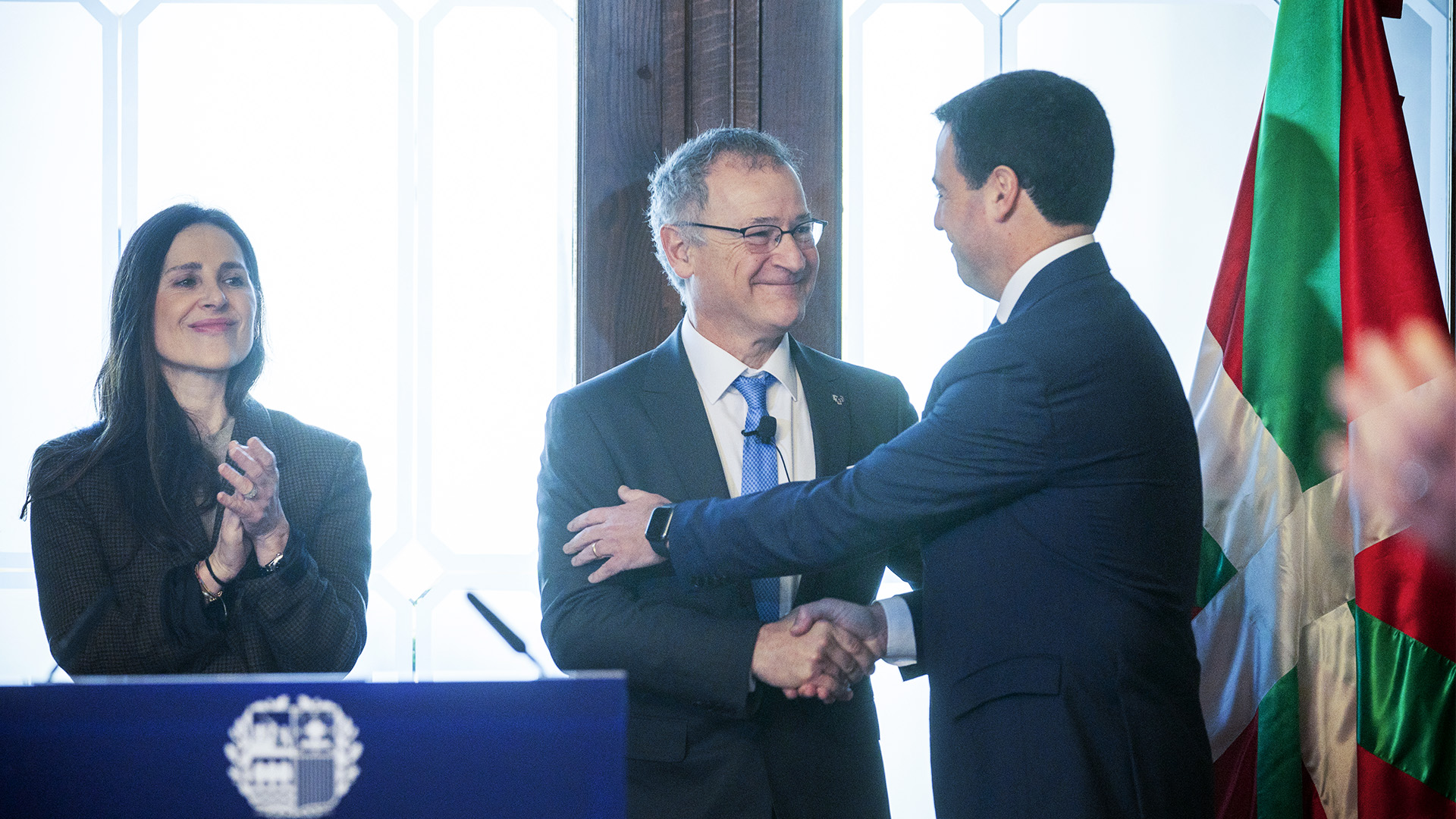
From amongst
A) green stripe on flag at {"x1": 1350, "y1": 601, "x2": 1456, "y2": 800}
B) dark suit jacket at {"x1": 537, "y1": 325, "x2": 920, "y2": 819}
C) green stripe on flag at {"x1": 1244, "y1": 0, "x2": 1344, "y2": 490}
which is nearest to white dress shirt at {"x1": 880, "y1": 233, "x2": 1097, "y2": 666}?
dark suit jacket at {"x1": 537, "y1": 325, "x2": 920, "y2": 819}

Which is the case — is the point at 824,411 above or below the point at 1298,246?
below

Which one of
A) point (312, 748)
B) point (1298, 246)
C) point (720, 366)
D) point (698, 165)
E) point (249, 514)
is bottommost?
point (312, 748)

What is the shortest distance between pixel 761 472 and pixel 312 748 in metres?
1.04

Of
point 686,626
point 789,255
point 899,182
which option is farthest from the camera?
point 899,182

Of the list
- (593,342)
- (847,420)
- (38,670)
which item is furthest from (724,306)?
(38,670)

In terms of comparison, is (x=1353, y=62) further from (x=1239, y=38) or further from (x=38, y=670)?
(x=38, y=670)

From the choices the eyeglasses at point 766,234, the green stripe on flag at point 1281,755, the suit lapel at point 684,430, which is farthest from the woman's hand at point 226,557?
the green stripe on flag at point 1281,755

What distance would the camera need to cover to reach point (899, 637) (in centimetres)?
167

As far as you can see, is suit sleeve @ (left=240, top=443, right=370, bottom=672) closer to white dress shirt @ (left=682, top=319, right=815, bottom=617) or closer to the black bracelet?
the black bracelet

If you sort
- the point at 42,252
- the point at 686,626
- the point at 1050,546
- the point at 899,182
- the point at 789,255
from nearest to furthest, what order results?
1. the point at 1050,546
2. the point at 686,626
3. the point at 789,255
4. the point at 42,252
5. the point at 899,182

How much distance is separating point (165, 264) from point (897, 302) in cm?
143

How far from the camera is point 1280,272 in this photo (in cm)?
198

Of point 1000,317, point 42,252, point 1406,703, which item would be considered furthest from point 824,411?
point 42,252

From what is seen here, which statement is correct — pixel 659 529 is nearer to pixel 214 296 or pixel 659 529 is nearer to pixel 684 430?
pixel 684 430
